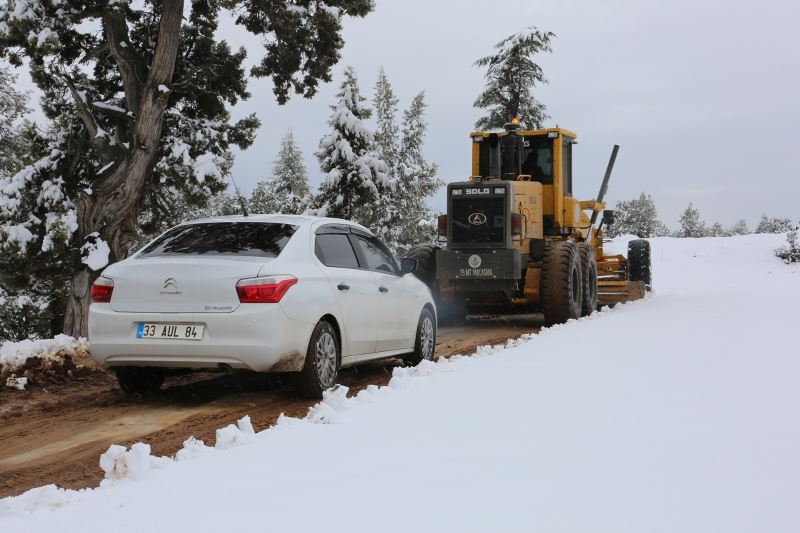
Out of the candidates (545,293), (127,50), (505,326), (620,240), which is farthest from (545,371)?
(620,240)

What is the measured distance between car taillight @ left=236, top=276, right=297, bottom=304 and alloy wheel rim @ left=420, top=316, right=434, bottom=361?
9.55 ft

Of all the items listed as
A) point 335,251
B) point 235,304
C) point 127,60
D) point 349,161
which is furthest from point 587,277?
point 349,161

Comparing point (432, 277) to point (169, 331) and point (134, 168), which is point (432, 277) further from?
point (169, 331)

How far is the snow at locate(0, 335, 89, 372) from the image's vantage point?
7746mm

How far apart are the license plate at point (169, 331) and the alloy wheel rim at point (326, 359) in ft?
3.33

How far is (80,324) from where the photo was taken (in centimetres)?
1570

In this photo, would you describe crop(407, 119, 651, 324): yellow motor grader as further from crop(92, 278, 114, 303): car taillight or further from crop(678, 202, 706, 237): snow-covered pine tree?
crop(678, 202, 706, 237): snow-covered pine tree

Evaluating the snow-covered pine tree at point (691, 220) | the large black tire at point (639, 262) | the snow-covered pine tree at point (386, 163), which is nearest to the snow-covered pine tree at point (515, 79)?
the snow-covered pine tree at point (386, 163)

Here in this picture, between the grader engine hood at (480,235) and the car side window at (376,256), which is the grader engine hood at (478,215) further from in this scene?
the car side window at (376,256)

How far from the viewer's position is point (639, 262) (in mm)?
17672

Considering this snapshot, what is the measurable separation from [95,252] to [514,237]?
8.10 m

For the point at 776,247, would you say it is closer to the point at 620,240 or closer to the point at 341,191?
the point at 620,240

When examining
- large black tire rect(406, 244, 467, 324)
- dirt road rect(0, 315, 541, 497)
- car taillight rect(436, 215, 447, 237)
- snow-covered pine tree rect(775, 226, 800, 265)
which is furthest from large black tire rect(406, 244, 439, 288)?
snow-covered pine tree rect(775, 226, 800, 265)

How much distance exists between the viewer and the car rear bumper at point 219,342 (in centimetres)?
587
